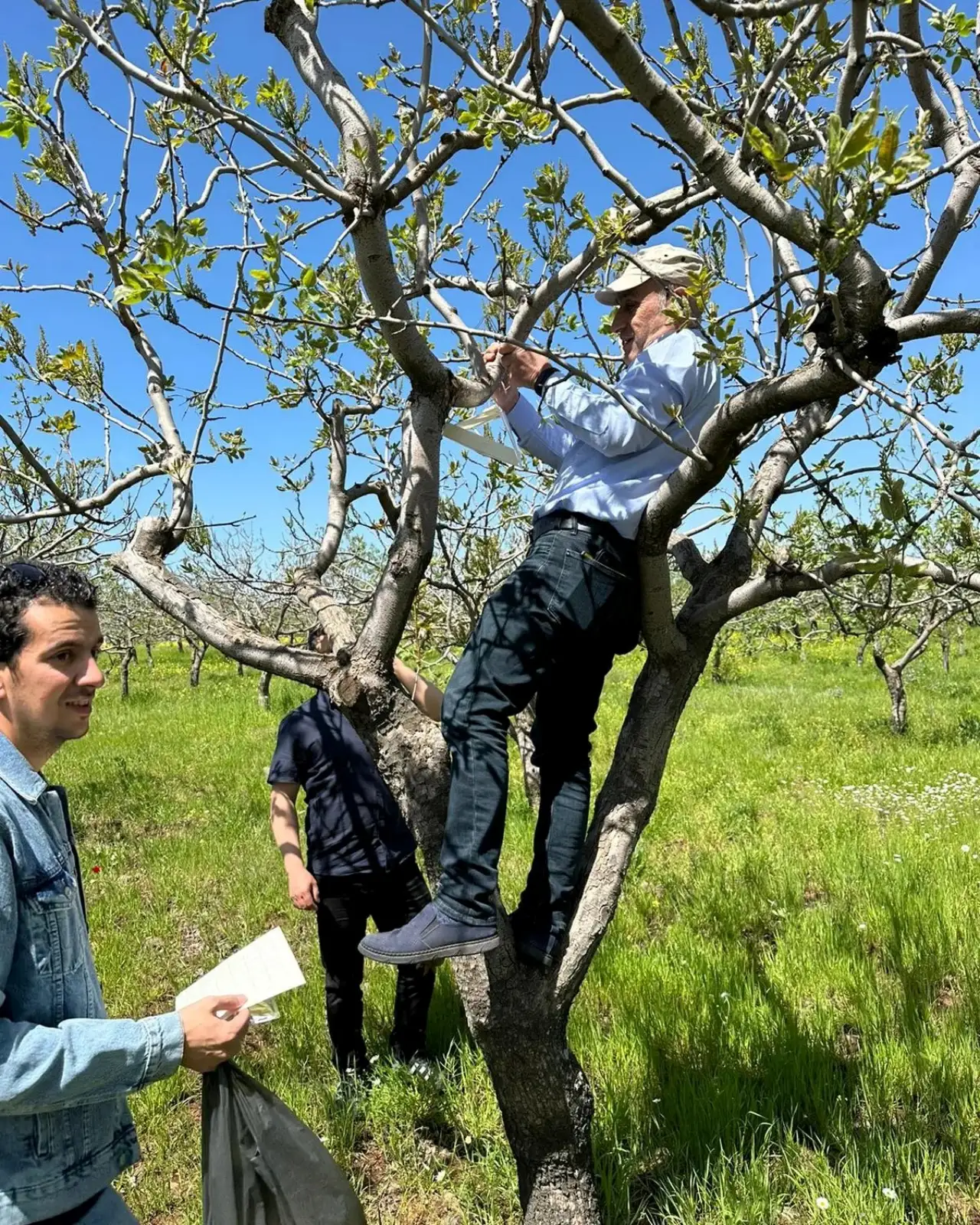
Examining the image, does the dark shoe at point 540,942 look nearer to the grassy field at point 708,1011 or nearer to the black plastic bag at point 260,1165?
the black plastic bag at point 260,1165

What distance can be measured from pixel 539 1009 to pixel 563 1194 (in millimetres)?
536

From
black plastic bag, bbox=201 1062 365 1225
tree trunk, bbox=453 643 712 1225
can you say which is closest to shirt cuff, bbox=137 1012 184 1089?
black plastic bag, bbox=201 1062 365 1225

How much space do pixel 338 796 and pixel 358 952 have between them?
2.04 ft

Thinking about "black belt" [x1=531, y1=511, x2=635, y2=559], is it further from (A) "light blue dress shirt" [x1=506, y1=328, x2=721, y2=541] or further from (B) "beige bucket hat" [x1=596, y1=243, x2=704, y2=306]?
(B) "beige bucket hat" [x1=596, y1=243, x2=704, y2=306]

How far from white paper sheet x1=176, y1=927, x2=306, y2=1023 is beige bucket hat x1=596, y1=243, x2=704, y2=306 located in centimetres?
166

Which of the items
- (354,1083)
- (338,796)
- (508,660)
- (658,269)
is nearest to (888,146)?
(658,269)

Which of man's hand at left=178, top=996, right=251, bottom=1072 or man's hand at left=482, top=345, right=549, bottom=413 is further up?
man's hand at left=482, top=345, right=549, bottom=413

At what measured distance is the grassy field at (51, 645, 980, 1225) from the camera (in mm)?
2588

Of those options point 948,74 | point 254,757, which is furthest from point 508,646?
point 254,757

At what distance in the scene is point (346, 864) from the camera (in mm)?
3213

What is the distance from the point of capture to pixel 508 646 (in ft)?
6.34

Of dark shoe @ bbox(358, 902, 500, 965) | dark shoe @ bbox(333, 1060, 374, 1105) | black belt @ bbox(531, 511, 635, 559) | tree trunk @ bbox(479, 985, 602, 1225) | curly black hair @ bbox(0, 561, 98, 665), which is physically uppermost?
black belt @ bbox(531, 511, 635, 559)

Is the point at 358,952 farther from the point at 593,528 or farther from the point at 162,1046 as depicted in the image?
the point at 593,528

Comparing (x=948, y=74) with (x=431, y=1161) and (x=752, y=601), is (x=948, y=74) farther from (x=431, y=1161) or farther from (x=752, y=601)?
(x=431, y=1161)
